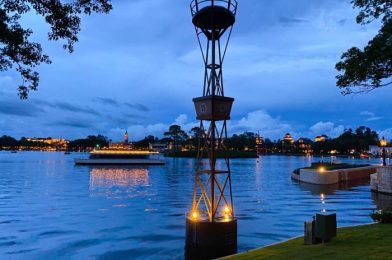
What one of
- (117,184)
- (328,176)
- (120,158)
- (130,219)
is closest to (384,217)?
(130,219)

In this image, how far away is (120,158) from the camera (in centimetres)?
11394

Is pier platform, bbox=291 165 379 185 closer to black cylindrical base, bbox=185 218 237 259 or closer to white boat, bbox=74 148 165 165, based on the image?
black cylindrical base, bbox=185 218 237 259

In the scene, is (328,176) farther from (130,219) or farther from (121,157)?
(121,157)

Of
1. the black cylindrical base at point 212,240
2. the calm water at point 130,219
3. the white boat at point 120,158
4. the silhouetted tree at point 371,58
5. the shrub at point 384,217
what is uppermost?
the silhouetted tree at point 371,58

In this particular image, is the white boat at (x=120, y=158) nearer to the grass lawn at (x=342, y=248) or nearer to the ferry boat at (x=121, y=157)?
the ferry boat at (x=121, y=157)

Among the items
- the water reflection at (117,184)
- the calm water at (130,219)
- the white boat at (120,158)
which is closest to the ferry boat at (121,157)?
the white boat at (120,158)

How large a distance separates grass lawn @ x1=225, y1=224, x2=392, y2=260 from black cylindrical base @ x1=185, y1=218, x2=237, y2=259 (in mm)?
→ 1519

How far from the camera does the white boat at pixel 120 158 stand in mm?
105688

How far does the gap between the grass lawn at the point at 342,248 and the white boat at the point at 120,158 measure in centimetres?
9463

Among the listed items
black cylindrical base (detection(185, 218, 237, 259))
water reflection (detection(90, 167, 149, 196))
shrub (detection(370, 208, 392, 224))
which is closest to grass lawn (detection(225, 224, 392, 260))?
black cylindrical base (detection(185, 218, 237, 259))

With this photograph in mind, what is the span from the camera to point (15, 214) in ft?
87.2

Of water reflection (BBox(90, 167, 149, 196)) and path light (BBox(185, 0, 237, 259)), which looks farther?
water reflection (BBox(90, 167, 149, 196))

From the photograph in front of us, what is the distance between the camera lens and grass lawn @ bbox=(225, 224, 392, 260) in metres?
10.8

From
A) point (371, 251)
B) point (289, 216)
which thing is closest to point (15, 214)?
point (289, 216)
